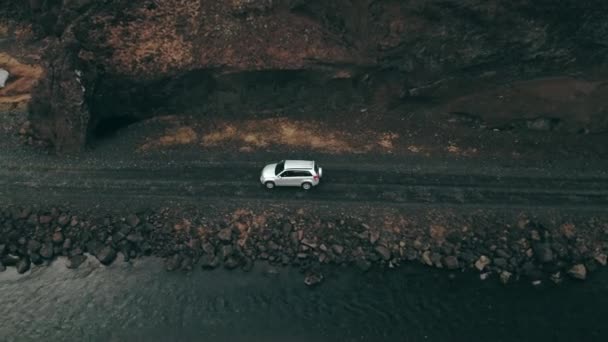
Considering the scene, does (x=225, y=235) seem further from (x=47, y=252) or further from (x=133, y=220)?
(x=47, y=252)


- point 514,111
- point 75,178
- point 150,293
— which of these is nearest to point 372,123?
point 514,111

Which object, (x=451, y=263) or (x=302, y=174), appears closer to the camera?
(x=451, y=263)

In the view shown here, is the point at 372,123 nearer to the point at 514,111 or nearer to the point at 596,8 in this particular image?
the point at 514,111

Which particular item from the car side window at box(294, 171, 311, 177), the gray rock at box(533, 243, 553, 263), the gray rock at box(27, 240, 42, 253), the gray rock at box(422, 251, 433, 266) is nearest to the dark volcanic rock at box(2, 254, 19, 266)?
the gray rock at box(27, 240, 42, 253)

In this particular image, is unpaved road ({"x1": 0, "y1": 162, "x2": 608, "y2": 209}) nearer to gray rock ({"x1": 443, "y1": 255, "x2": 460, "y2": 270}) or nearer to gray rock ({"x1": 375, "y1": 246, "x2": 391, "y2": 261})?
gray rock ({"x1": 375, "y1": 246, "x2": 391, "y2": 261})

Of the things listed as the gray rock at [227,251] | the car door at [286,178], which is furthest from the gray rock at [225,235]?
the car door at [286,178]

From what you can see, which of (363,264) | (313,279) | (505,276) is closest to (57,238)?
(313,279)
